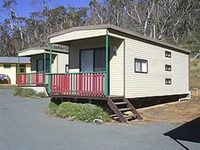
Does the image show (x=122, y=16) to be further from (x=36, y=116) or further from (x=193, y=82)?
(x=36, y=116)

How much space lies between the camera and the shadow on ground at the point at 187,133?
364 inches

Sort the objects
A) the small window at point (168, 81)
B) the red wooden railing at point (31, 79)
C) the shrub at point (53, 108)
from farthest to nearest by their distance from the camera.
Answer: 1. the red wooden railing at point (31, 79)
2. the small window at point (168, 81)
3. the shrub at point (53, 108)

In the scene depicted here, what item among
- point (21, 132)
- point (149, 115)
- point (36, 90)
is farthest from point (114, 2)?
point (21, 132)

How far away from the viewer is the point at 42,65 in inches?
1053

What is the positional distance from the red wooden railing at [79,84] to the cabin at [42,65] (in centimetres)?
942

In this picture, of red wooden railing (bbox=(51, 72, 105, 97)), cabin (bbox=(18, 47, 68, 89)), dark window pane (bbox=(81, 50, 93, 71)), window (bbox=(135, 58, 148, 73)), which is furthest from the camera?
cabin (bbox=(18, 47, 68, 89))

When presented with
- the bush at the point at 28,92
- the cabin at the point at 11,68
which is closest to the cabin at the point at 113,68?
the bush at the point at 28,92

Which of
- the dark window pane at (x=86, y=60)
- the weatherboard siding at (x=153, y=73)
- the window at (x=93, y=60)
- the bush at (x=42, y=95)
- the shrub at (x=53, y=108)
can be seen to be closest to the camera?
the weatherboard siding at (x=153, y=73)

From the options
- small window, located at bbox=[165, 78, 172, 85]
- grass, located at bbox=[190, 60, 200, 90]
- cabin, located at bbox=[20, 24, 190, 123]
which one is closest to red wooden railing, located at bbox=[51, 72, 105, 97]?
cabin, located at bbox=[20, 24, 190, 123]

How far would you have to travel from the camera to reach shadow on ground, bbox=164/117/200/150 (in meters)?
9.25

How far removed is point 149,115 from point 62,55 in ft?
41.3

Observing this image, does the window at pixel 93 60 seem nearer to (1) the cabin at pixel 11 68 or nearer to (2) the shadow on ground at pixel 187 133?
(2) the shadow on ground at pixel 187 133

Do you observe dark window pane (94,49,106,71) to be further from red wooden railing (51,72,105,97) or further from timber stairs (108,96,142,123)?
timber stairs (108,96,142,123)

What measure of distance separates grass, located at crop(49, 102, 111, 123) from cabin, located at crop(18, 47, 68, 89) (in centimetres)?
1097
